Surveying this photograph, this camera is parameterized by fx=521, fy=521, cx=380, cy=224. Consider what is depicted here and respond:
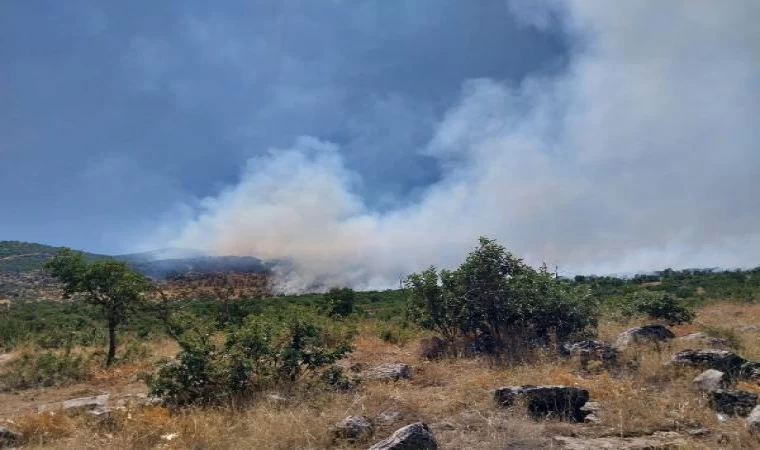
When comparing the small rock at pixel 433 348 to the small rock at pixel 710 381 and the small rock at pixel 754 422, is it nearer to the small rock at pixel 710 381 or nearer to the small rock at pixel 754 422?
the small rock at pixel 710 381

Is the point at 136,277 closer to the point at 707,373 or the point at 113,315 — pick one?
the point at 113,315

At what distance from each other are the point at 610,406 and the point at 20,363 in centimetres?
1196

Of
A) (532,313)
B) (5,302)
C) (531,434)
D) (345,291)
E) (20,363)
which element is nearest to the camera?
(531,434)

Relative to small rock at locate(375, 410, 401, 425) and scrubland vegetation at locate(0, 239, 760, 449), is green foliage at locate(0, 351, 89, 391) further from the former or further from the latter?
small rock at locate(375, 410, 401, 425)

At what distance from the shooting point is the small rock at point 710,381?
7.37 metres

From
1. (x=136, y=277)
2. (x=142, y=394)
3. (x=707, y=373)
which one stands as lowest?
(x=142, y=394)

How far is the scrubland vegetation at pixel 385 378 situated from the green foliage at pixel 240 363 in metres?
0.02

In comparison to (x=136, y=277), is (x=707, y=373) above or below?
below

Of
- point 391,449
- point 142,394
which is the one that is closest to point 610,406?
point 391,449

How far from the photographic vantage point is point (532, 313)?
12914mm

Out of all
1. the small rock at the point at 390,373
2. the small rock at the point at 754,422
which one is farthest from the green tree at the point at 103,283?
the small rock at the point at 754,422

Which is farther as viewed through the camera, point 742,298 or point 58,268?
point 742,298

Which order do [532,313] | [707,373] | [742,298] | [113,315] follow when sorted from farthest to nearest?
[742,298] → [113,315] → [532,313] → [707,373]

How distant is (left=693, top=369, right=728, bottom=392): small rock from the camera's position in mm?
7371
